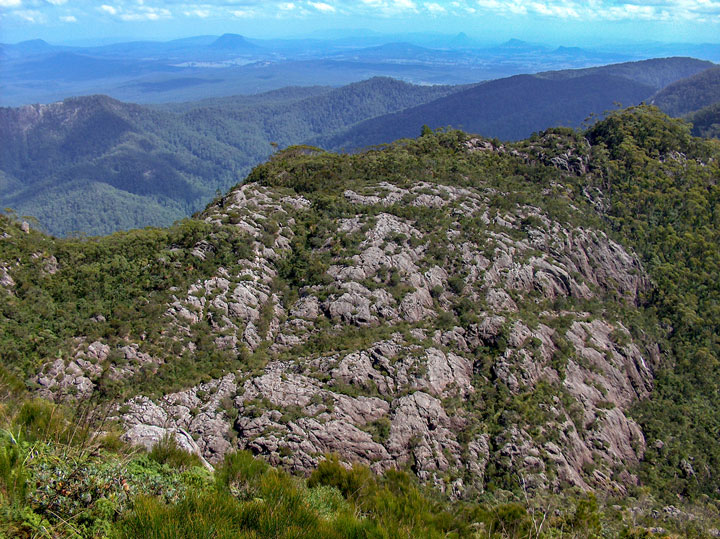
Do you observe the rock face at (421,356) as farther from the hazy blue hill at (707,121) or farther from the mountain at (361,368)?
the hazy blue hill at (707,121)

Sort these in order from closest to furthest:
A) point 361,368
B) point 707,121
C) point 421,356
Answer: point 361,368
point 421,356
point 707,121

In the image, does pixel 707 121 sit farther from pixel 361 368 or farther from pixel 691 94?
pixel 361 368

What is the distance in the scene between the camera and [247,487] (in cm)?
592

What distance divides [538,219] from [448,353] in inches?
542

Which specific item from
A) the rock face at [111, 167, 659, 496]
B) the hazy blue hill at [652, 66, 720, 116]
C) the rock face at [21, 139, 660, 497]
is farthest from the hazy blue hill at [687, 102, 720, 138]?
the rock face at [111, 167, 659, 496]

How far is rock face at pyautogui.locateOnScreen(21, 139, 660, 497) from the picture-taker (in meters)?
13.2

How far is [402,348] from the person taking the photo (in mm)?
16312

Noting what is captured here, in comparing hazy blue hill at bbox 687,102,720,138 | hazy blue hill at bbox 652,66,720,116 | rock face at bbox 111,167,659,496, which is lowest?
rock face at bbox 111,167,659,496

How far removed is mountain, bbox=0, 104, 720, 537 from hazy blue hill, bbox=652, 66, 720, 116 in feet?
513

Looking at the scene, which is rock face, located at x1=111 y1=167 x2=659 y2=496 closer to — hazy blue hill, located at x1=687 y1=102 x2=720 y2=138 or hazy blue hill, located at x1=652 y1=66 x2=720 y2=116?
hazy blue hill, located at x1=687 y1=102 x2=720 y2=138

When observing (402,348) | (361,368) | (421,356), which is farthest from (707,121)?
(361,368)

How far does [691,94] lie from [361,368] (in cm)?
19316

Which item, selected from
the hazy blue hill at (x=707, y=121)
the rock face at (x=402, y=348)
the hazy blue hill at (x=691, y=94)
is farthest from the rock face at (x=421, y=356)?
the hazy blue hill at (x=691, y=94)

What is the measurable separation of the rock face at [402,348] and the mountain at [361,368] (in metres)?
0.09
